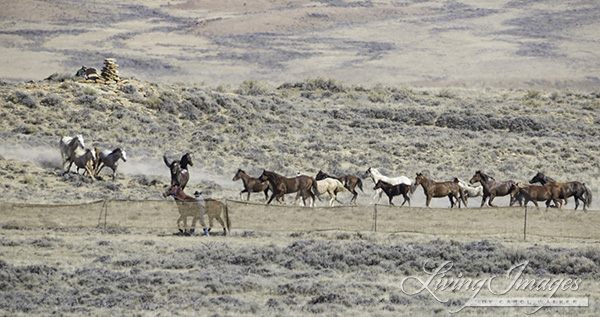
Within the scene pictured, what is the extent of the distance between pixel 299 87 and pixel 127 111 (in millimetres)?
23883

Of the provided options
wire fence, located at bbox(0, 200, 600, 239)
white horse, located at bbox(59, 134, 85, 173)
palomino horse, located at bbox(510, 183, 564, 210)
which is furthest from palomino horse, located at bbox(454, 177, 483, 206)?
white horse, located at bbox(59, 134, 85, 173)

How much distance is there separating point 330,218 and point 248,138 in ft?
66.4

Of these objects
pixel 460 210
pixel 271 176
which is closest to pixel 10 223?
pixel 271 176

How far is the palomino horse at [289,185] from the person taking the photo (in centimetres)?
2469

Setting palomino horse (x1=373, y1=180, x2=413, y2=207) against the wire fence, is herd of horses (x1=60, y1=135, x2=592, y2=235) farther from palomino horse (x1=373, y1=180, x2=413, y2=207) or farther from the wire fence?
the wire fence

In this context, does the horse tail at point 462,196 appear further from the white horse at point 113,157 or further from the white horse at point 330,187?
the white horse at point 113,157

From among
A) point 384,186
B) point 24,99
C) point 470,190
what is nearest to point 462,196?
point 470,190

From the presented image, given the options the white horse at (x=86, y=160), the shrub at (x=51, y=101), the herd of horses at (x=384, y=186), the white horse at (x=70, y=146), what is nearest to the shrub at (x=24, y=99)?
the shrub at (x=51, y=101)

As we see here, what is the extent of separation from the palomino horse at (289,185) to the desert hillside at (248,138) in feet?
10.7

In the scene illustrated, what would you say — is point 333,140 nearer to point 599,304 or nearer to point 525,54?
point 599,304

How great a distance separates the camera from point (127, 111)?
1649 inches

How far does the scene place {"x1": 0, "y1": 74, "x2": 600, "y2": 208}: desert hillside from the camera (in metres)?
31.5

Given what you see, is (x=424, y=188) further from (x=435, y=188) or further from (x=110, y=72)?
(x=110, y=72)

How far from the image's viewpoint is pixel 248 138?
41.5m
